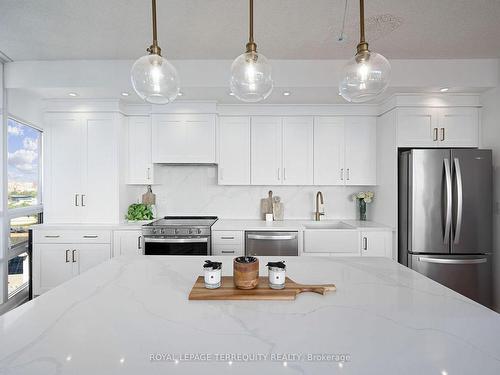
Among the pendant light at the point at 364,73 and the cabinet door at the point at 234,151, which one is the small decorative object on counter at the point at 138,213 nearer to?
the cabinet door at the point at 234,151

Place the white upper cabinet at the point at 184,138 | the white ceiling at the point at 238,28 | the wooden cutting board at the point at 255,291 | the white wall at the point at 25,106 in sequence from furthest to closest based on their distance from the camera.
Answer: the white upper cabinet at the point at 184,138
the white wall at the point at 25,106
the white ceiling at the point at 238,28
the wooden cutting board at the point at 255,291

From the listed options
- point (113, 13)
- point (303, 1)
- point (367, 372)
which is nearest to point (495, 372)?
point (367, 372)

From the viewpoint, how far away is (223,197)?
3896 mm

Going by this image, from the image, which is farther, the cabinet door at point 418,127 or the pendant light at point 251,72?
the cabinet door at point 418,127

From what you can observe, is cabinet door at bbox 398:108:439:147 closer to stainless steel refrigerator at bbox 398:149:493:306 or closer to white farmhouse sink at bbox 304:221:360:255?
stainless steel refrigerator at bbox 398:149:493:306

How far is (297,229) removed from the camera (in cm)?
321

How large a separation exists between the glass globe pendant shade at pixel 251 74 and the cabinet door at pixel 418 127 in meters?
2.47

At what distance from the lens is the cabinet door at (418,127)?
311 cm

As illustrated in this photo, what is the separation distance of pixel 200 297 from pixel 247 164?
255cm

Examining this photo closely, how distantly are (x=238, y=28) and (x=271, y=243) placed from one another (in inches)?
85.9

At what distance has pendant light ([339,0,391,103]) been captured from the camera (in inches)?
47.2

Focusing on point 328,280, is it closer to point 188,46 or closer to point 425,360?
point 425,360

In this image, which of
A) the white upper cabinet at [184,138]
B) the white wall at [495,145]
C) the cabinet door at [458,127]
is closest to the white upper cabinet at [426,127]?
the cabinet door at [458,127]

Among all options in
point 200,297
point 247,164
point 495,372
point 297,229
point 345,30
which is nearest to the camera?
point 495,372
